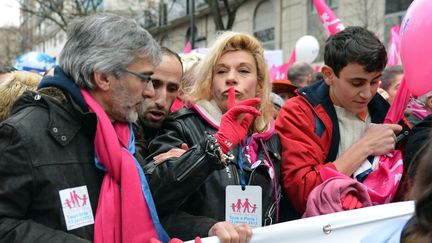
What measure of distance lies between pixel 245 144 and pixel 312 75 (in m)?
3.72

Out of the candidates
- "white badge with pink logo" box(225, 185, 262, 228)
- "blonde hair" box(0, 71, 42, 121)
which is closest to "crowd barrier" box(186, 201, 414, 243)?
"white badge with pink logo" box(225, 185, 262, 228)

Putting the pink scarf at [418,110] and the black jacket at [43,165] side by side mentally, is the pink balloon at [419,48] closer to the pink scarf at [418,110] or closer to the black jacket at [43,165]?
the pink scarf at [418,110]

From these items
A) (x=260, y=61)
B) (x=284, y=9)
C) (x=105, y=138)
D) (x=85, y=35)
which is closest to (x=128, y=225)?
(x=105, y=138)

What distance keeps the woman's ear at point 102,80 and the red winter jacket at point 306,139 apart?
904 mm

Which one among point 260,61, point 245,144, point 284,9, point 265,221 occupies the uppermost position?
point 284,9

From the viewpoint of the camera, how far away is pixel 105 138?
191 cm

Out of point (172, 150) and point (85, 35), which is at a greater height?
point (85, 35)

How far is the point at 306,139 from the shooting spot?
7.64 ft

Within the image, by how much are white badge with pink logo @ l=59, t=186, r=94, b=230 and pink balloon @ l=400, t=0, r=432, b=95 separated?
1.55m

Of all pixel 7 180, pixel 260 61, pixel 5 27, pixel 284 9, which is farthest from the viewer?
pixel 5 27

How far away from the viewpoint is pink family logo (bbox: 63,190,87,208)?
5.89ft

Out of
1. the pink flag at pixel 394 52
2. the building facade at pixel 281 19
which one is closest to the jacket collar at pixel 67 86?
the pink flag at pixel 394 52

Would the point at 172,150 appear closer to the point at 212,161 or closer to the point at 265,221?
the point at 212,161

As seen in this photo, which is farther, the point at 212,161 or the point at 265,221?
the point at 265,221
